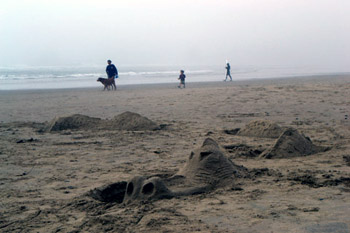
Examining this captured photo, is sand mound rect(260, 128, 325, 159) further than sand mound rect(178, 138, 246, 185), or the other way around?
sand mound rect(260, 128, 325, 159)

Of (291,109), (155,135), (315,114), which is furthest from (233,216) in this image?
(291,109)

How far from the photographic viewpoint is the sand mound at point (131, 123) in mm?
8164

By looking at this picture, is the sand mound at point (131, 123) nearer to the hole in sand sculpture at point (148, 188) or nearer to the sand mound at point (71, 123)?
the sand mound at point (71, 123)

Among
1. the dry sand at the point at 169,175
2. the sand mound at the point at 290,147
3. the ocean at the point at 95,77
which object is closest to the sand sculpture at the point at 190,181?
the dry sand at the point at 169,175

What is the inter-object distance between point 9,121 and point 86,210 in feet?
24.2

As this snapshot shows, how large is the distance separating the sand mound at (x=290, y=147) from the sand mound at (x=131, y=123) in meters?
3.08

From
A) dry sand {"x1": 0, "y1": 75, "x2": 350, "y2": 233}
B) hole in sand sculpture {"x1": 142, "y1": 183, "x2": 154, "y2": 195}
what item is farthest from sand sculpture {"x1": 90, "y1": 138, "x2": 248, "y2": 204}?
dry sand {"x1": 0, "y1": 75, "x2": 350, "y2": 233}

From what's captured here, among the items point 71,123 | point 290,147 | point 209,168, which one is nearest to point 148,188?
point 209,168

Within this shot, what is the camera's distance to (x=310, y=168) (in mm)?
4777

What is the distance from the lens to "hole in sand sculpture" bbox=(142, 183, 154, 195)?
147 inches

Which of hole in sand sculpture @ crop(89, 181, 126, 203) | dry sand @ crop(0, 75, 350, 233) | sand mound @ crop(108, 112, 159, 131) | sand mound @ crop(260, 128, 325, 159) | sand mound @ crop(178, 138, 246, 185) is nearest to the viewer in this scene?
dry sand @ crop(0, 75, 350, 233)

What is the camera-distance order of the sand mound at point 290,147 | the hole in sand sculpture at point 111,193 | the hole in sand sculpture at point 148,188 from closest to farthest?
the hole in sand sculpture at point 148,188 → the hole in sand sculpture at point 111,193 → the sand mound at point 290,147

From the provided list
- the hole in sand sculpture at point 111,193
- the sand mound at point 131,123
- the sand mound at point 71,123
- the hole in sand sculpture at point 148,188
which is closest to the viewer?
the hole in sand sculpture at point 148,188

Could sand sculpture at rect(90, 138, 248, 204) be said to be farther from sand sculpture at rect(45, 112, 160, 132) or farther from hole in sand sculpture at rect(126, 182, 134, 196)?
sand sculpture at rect(45, 112, 160, 132)
